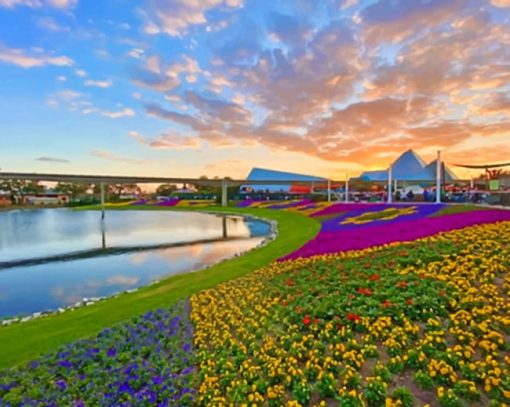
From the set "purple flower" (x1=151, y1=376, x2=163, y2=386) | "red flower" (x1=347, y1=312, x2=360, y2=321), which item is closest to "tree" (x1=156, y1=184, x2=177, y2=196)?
"purple flower" (x1=151, y1=376, x2=163, y2=386)

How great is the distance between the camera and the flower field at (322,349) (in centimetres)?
468

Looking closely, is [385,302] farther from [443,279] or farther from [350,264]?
[350,264]

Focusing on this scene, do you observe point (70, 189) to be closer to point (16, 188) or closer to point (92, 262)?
point (16, 188)

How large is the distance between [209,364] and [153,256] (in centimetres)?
1809

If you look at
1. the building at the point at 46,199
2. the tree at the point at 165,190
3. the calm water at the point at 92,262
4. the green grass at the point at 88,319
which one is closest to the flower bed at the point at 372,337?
the green grass at the point at 88,319

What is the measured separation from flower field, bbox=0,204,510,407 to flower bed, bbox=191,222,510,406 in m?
0.02

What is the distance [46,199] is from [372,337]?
146203mm

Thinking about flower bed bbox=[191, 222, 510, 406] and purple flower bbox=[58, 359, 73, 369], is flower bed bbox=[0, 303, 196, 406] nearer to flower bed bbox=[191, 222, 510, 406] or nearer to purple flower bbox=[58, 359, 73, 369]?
purple flower bbox=[58, 359, 73, 369]

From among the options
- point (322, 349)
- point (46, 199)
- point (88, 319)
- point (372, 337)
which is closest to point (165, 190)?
point (46, 199)

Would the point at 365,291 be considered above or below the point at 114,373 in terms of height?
above

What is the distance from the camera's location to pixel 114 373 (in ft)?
20.6

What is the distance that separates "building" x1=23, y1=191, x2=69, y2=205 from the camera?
412ft

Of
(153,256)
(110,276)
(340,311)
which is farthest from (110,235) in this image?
(340,311)

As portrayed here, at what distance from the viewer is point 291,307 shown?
24.9 feet
